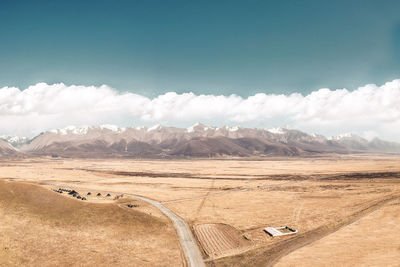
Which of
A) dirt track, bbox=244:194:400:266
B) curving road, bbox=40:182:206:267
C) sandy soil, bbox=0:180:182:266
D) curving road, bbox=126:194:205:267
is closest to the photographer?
sandy soil, bbox=0:180:182:266

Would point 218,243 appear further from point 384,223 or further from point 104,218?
point 384,223

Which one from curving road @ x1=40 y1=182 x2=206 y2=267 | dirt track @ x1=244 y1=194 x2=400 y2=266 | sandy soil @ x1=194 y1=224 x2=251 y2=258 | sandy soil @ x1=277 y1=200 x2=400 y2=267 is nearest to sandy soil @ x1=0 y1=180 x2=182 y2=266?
curving road @ x1=40 y1=182 x2=206 y2=267

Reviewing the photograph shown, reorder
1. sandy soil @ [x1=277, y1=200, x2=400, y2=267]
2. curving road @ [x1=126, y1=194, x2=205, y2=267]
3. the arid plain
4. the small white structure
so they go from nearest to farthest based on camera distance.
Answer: sandy soil @ [x1=277, y1=200, x2=400, y2=267] → the arid plain → curving road @ [x1=126, y1=194, x2=205, y2=267] → the small white structure

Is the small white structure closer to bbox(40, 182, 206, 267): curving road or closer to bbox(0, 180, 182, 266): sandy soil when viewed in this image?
bbox(40, 182, 206, 267): curving road

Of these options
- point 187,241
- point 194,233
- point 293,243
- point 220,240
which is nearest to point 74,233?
point 187,241

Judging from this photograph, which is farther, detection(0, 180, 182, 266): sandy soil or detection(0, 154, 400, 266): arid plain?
detection(0, 154, 400, 266): arid plain

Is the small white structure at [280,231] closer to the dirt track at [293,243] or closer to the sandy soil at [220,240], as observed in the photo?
the dirt track at [293,243]

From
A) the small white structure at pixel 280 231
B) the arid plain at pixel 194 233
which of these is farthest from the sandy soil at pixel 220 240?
the small white structure at pixel 280 231

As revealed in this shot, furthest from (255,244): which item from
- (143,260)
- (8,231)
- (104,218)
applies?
(8,231)

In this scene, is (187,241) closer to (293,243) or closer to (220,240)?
(220,240)
